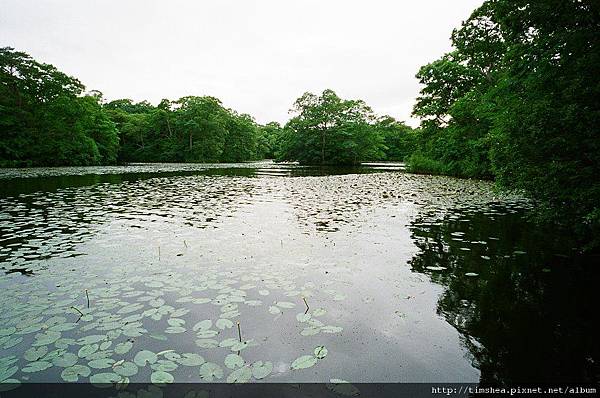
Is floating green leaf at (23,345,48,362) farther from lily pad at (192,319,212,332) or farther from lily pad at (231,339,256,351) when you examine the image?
lily pad at (231,339,256,351)

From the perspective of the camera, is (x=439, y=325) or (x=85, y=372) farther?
(x=439, y=325)

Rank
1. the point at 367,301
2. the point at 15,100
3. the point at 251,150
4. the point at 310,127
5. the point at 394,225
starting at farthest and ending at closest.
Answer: the point at 251,150 → the point at 310,127 → the point at 15,100 → the point at 394,225 → the point at 367,301

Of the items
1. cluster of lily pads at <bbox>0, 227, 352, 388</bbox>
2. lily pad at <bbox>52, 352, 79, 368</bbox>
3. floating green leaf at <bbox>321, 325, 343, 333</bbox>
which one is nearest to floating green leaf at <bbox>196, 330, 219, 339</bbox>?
cluster of lily pads at <bbox>0, 227, 352, 388</bbox>

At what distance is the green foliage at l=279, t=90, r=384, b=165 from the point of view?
54.2m

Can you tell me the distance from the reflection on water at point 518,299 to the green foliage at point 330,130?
4651cm

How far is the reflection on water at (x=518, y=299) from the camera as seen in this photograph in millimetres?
2738

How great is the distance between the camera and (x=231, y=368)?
263cm

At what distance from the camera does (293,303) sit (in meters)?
3.96

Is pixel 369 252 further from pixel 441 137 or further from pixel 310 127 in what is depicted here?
pixel 310 127

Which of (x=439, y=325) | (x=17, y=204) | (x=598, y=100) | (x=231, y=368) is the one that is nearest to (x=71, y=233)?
(x=17, y=204)

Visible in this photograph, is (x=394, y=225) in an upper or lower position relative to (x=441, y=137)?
lower

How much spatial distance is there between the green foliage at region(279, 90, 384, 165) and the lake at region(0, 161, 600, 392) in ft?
154

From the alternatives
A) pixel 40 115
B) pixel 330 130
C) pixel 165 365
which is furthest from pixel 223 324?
pixel 330 130

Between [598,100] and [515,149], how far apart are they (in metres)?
1.47
